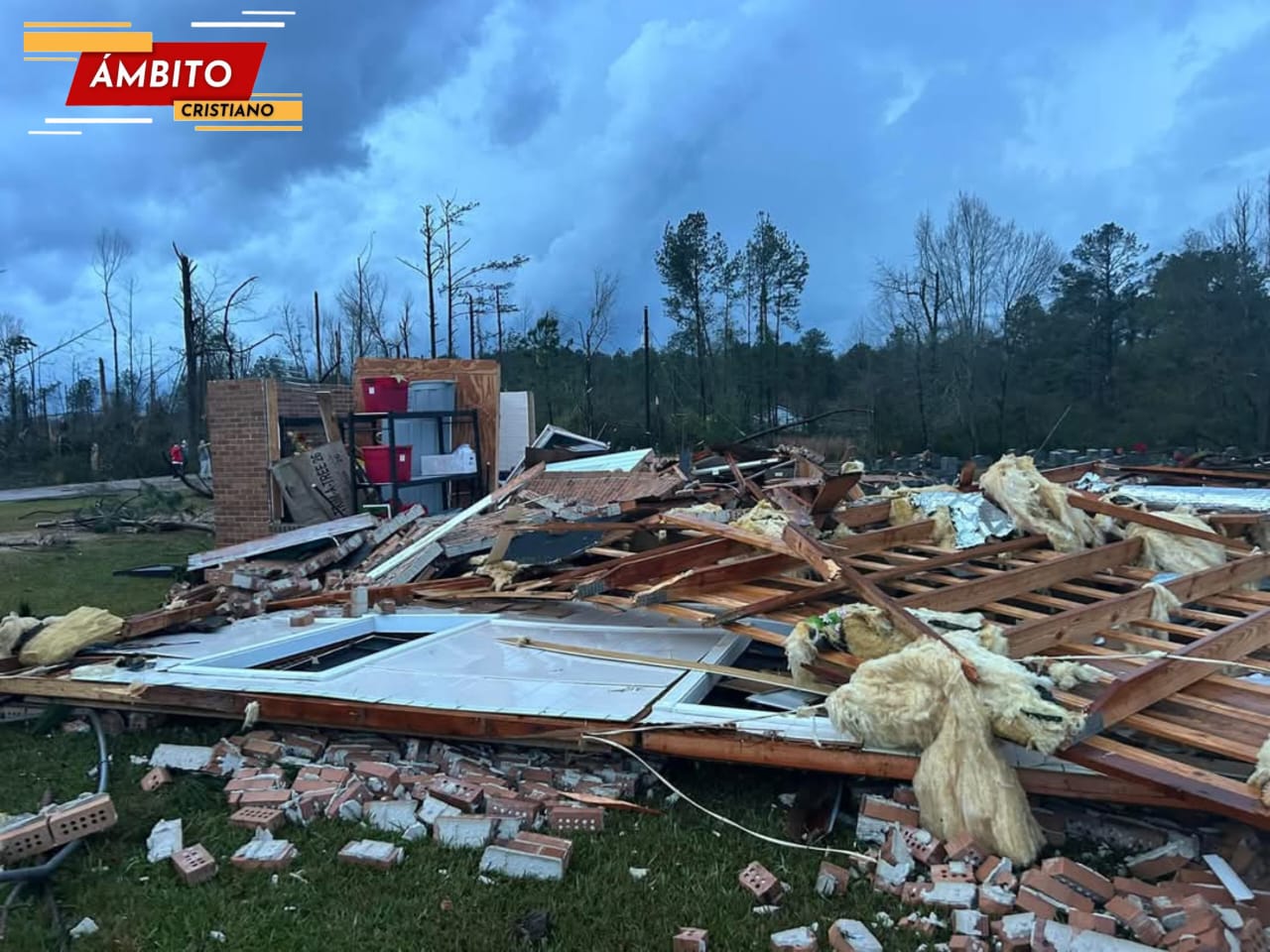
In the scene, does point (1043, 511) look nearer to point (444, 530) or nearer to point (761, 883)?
point (761, 883)

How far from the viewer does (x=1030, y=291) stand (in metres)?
29.1

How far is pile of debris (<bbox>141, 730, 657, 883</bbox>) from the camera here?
3.18 meters

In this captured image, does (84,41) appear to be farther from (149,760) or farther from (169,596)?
(149,760)

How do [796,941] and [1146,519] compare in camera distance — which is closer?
[796,941]

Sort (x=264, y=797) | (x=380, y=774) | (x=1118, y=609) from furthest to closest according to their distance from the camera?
(x=1118, y=609) → (x=380, y=774) → (x=264, y=797)

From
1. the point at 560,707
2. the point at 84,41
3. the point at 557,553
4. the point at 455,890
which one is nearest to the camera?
the point at 455,890

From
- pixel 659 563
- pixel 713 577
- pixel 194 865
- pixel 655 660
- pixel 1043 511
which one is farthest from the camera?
pixel 1043 511

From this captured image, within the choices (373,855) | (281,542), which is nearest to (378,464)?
(281,542)

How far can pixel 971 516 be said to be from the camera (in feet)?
21.6

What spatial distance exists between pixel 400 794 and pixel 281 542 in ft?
17.9

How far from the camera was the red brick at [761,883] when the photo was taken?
2.90 meters

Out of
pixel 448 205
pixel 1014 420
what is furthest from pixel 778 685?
pixel 1014 420

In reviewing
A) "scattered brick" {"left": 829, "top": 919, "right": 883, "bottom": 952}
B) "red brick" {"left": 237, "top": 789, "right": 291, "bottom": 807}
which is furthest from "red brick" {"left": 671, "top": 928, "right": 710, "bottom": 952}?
"red brick" {"left": 237, "top": 789, "right": 291, "bottom": 807}

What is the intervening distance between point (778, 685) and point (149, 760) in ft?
10.1
